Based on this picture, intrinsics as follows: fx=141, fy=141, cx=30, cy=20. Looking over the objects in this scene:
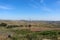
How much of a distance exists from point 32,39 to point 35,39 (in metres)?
0.44

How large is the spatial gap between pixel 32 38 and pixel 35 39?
0.41 meters

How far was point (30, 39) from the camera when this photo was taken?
16734 mm

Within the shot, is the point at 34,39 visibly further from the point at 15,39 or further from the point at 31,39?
the point at 15,39

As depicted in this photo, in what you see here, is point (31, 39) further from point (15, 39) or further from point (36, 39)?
point (15, 39)

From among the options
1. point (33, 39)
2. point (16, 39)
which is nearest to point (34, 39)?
point (33, 39)

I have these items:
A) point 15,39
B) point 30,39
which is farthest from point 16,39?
point 30,39

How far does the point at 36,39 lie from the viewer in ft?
55.3

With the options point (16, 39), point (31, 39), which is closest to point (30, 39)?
point (31, 39)

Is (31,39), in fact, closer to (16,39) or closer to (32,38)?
(32,38)

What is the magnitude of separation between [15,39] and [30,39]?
1905mm

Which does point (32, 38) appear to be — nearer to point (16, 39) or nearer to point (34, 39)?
point (34, 39)

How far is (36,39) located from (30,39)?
727 millimetres

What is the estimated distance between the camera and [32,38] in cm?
1705

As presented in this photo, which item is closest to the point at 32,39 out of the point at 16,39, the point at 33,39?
the point at 33,39
